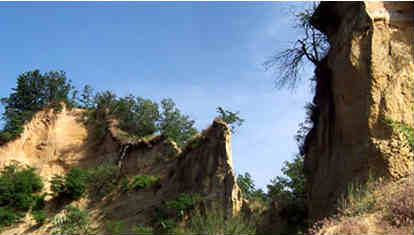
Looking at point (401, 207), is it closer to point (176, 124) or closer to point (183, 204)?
point (183, 204)

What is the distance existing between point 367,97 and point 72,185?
20084 millimetres

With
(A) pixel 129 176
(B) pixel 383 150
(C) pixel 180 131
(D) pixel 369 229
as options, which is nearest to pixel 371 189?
(B) pixel 383 150

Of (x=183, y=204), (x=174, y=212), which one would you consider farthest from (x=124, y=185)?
(x=183, y=204)

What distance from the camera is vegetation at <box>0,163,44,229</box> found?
23.1 m

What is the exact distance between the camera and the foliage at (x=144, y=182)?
21.8 m

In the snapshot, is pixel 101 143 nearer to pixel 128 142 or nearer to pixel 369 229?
pixel 128 142

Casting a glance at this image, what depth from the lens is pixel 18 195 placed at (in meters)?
23.9

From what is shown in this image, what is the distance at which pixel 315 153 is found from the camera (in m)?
14.0

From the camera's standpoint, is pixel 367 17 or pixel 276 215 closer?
pixel 367 17

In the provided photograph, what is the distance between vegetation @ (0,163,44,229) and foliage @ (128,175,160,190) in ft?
22.4

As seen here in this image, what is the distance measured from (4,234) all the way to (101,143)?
909 centimetres

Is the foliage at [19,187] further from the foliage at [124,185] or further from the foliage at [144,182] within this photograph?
the foliage at [144,182]

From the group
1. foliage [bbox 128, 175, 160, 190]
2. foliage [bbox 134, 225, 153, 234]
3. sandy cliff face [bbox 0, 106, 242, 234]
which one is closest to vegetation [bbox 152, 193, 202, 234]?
sandy cliff face [bbox 0, 106, 242, 234]

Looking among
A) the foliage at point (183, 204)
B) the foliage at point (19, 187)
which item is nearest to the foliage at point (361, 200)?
the foliage at point (183, 204)
